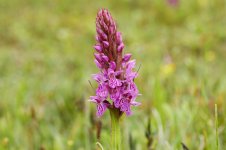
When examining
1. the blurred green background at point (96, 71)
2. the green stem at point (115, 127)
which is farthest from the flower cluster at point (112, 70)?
the blurred green background at point (96, 71)

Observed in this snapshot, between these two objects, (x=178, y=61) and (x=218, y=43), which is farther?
(x=218, y=43)

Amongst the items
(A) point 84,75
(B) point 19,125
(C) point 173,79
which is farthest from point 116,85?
(A) point 84,75

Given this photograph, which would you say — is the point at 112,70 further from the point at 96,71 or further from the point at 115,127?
the point at 96,71

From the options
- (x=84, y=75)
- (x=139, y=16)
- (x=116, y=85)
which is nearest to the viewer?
(x=116, y=85)

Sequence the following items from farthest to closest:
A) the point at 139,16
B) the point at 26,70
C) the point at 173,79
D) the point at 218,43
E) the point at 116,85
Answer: the point at 139,16 → the point at 218,43 → the point at 26,70 → the point at 173,79 → the point at 116,85

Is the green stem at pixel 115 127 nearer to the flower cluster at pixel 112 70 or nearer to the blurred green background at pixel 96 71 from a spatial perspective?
the flower cluster at pixel 112 70

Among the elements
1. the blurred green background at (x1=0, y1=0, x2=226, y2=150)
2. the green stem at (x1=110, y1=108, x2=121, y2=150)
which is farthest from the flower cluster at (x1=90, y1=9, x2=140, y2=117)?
the blurred green background at (x1=0, y1=0, x2=226, y2=150)

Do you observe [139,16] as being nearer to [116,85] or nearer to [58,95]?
[58,95]

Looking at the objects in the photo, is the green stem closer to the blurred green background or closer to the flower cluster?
the flower cluster
